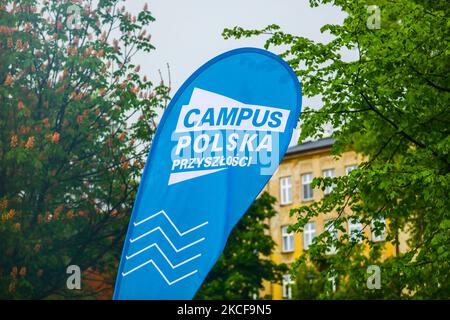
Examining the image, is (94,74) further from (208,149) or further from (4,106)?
(208,149)

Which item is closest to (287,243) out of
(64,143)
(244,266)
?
(244,266)

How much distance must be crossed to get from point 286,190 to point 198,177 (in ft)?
193

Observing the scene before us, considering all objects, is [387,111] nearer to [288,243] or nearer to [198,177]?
[198,177]

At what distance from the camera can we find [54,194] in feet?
59.9

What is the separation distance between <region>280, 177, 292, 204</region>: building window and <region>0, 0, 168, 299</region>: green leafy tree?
48.5 meters

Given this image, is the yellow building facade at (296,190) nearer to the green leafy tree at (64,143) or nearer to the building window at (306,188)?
the building window at (306,188)

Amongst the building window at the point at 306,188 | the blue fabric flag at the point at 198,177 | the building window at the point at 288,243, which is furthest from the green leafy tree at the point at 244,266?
the building window at the point at 306,188

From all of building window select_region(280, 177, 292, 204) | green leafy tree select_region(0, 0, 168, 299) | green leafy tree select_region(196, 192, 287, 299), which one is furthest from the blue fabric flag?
building window select_region(280, 177, 292, 204)

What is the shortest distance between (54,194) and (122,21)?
4316 millimetres

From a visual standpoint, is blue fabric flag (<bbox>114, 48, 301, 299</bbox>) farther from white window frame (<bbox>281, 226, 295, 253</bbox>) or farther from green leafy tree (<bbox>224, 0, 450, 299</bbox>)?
white window frame (<bbox>281, 226, 295, 253</bbox>)

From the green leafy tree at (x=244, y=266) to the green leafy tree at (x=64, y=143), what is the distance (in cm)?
1233

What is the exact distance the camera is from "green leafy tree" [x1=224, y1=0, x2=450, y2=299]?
15.7 metres
